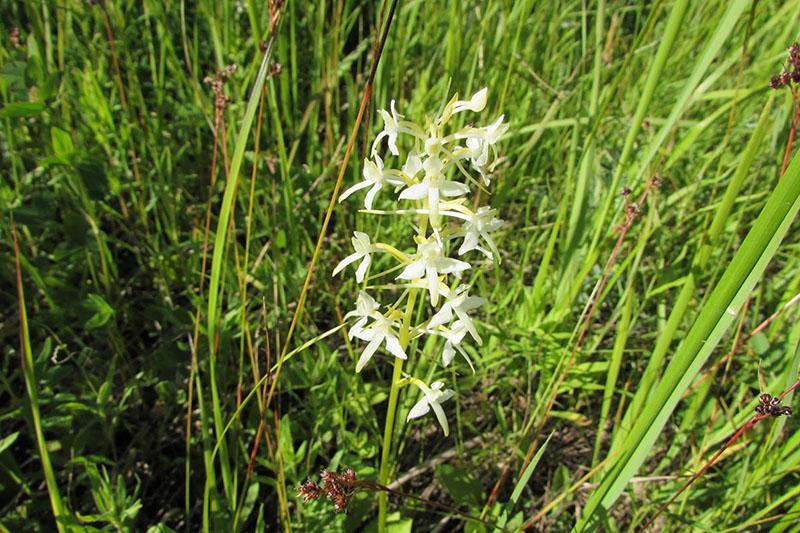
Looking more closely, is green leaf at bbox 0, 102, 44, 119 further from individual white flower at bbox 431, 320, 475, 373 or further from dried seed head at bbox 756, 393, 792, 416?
dried seed head at bbox 756, 393, 792, 416

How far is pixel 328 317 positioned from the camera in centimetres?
204

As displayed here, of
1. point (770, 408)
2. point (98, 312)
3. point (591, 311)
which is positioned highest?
point (770, 408)

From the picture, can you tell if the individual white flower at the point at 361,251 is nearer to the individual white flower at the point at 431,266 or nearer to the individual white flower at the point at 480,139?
the individual white flower at the point at 431,266

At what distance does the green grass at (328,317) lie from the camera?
56.4 inches

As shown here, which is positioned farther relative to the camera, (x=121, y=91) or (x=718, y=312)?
(x=121, y=91)

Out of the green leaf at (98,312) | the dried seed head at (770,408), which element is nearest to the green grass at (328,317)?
the green leaf at (98,312)

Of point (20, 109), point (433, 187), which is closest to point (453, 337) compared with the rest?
point (433, 187)

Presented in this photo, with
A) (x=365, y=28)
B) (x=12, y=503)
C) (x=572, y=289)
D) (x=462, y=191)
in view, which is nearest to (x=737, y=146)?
(x=572, y=289)

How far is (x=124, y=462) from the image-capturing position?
165 centimetres

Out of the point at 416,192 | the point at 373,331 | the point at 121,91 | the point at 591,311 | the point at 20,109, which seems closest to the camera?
the point at 416,192

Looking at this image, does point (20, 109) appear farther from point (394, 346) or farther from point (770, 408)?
point (770, 408)

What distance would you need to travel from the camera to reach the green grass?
1.43 metres

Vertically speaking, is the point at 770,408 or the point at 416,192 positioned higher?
the point at 416,192

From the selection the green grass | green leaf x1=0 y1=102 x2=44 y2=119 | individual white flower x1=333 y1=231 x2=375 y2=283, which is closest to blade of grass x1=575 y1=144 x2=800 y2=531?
the green grass
